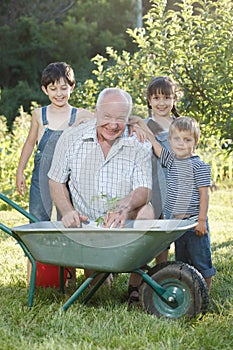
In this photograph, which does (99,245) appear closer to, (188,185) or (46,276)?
(188,185)

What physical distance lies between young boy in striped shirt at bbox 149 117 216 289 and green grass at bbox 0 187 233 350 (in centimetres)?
25

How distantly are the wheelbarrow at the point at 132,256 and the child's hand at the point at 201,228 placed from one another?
0.16 m

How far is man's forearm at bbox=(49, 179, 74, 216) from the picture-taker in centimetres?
305

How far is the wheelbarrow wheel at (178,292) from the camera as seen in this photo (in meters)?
2.89

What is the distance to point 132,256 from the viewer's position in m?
2.81

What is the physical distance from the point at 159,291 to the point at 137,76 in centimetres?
289

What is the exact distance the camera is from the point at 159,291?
2883 millimetres

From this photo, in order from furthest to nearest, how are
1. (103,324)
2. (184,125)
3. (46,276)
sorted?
(46,276) < (184,125) < (103,324)

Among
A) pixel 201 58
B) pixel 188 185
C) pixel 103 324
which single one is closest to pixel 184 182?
pixel 188 185

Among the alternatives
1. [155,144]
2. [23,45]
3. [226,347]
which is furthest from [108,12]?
[226,347]

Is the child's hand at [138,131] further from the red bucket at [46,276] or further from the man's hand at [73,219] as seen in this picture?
the red bucket at [46,276]

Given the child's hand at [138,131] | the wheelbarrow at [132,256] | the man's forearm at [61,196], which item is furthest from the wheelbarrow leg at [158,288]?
the child's hand at [138,131]

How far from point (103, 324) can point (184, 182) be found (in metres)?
0.80

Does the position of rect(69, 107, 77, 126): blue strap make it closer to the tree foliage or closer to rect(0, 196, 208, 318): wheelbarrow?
rect(0, 196, 208, 318): wheelbarrow
